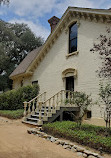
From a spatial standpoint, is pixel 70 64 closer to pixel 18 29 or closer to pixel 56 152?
pixel 56 152

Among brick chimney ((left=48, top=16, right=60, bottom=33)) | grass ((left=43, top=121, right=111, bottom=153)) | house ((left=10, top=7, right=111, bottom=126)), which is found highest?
brick chimney ((left=48, top=16, right=60, bottom=33))

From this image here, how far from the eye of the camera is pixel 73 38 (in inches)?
472

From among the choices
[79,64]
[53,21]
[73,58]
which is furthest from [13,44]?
[79,64]

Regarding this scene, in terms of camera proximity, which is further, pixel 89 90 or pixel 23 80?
pixel 23 80

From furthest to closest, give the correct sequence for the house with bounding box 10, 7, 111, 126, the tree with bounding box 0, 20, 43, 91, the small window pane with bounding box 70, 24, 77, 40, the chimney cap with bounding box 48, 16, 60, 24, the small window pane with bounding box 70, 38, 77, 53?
the tree with bounding box 0, 20, 43, 91, the chimney cap with bounding box 48, 16, 60, 24, the small window pane with bounding box 70, 24, 77, 40, the small window pane with bounding box 70, 38, 77, 53, the house with bounding box 10, 7, 111, 126

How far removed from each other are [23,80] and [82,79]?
8.66 m

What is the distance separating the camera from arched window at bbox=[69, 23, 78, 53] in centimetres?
1181

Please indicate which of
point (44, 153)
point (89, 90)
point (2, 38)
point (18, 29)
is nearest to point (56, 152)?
point (44, 153)

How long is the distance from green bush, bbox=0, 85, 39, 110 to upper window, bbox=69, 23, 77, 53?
203 inches

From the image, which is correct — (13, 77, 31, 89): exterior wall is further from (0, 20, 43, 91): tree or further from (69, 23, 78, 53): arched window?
(69, 23, 78, 53): arched window

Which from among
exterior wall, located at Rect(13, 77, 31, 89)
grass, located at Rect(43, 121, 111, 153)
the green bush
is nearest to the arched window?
the green bush

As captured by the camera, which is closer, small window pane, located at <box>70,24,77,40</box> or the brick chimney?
small window pane, located at <box>70,24,77,40</box>

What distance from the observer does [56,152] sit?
4660mm

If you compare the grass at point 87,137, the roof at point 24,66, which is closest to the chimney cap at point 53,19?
the roof at point 24,66
